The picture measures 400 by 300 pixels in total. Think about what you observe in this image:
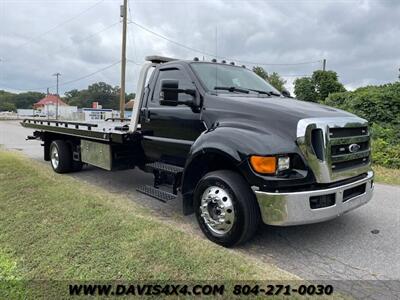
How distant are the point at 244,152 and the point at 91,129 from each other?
3.67m

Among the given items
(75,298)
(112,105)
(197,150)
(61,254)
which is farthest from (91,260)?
(112,105)

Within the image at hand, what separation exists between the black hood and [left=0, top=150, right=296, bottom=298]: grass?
4.59ft

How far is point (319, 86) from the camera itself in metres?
28.0

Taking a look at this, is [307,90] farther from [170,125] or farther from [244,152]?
[244,152]

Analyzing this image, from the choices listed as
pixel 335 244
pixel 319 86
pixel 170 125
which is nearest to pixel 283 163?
pixel 335 244

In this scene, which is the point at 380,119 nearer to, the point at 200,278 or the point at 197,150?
the point at 197,150

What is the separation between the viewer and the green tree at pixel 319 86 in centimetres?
2758

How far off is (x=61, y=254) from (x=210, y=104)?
2409 mm

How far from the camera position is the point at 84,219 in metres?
4.70

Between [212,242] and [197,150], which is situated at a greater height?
[197,150]

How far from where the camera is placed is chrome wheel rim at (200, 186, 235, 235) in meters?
3.87

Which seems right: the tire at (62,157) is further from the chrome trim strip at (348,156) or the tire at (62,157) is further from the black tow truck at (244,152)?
the chrome trim strip at (348,156)

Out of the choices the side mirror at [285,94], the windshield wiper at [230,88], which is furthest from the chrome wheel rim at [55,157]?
the side mirror at [285,94]

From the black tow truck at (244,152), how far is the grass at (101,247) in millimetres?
420
